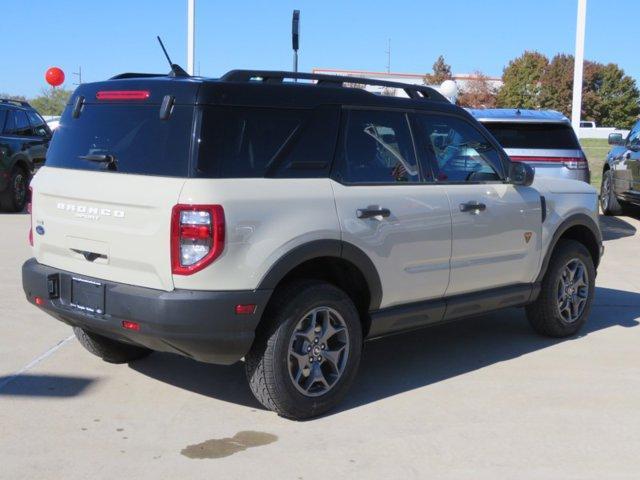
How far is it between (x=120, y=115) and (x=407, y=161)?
182 cm

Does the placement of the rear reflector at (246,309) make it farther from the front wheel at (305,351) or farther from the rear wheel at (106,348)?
the rear wheel at (106,348)

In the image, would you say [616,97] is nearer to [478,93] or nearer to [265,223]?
[478,93]

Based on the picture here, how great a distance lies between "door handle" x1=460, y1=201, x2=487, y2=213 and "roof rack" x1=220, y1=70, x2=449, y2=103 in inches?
30.4

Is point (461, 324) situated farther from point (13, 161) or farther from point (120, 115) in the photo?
point (13, 161)

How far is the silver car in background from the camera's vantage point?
33.7 feet

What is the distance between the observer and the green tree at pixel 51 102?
45.4 metres

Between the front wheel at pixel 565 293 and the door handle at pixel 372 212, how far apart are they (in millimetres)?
2075

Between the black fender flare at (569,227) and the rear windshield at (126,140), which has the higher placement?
the rear windshield at (126,140)

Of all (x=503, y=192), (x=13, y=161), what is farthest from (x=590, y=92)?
(x=503, y=192)

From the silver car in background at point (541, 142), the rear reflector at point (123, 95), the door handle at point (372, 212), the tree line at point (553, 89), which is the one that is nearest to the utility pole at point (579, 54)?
the silver car in background at point (541, 142)

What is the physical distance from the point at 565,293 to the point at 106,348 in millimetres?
3598

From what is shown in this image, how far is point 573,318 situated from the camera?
21.6ft

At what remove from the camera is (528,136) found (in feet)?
34.2

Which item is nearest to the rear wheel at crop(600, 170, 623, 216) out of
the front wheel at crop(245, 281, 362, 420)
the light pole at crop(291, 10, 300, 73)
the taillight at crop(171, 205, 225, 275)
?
the light pole at crop(291, 10, 300, 73)
